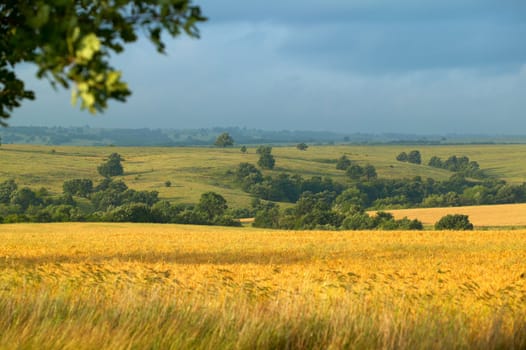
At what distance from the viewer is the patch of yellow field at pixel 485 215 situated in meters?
94.4

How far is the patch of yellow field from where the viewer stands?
94.4 metres

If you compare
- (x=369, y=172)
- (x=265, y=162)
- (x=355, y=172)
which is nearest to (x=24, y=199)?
(x=265, y=162)

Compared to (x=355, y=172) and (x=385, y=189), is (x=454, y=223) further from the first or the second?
(x=355, y=172)

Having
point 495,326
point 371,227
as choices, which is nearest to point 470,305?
point 495,326

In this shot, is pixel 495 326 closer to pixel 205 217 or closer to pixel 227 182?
pixel 205 217

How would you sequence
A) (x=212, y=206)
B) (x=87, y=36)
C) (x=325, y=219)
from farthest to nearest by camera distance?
(x=212, y=206) < (x=325, y=219) < (x=87, y=36)

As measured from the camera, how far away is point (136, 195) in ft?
468

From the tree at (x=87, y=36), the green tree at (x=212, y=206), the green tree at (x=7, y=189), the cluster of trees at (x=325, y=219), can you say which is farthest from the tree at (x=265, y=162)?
the tree at (x=87, y=36)

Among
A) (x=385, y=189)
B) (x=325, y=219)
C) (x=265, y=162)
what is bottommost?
(x=385, y=189)

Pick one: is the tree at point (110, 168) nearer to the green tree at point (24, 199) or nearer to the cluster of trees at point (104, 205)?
the cluster of trees at point (104, 205)

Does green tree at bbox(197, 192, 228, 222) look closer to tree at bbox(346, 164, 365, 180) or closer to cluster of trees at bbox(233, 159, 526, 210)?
cluster of trees at bbox(233, 159, 526, 210)

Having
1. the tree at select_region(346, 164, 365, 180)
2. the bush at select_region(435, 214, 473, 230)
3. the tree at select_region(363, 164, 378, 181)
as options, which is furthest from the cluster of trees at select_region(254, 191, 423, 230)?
Result: the tree at select_region(363, 164, 378, 181)

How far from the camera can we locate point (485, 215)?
10544cm

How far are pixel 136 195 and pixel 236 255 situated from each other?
106 m
